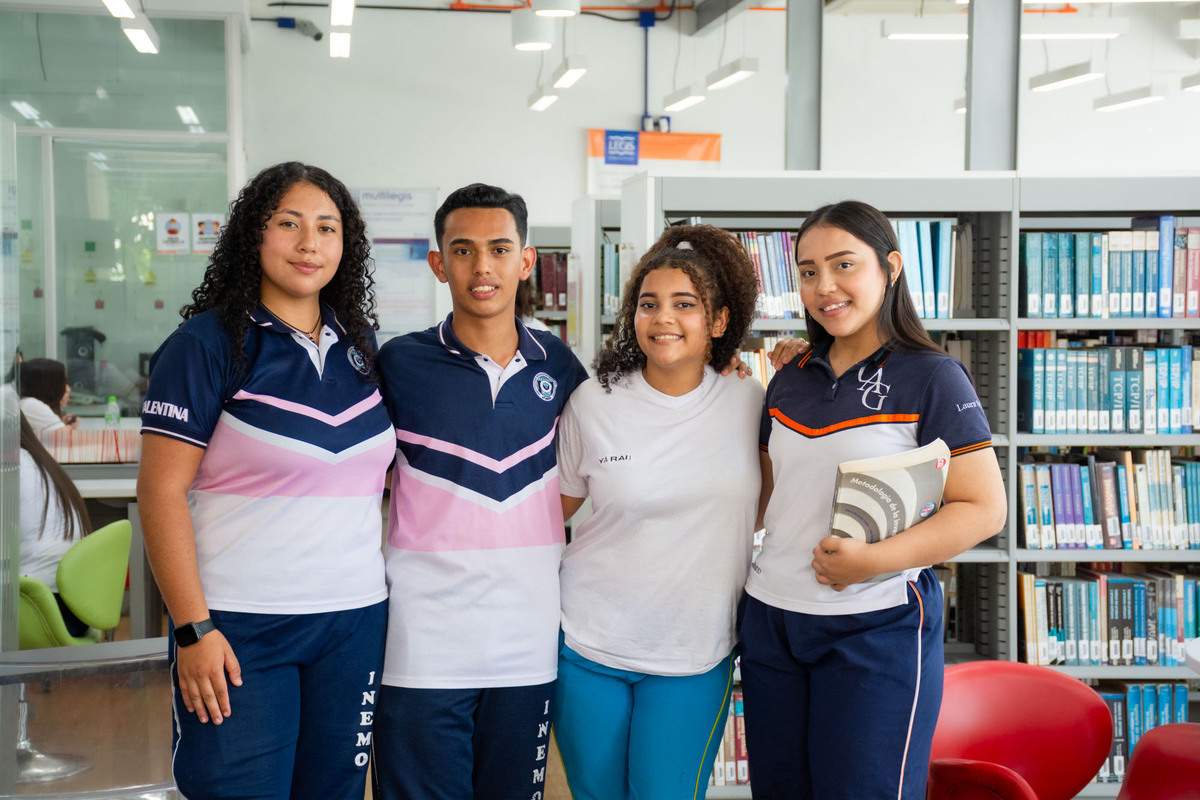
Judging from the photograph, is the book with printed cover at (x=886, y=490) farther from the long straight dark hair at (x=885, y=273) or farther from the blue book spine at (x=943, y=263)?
the blue book spine at (x=943, y=263)

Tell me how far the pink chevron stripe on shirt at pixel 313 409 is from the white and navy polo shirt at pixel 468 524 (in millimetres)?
138

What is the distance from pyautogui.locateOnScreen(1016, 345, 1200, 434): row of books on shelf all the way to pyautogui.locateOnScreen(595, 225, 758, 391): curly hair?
179cm

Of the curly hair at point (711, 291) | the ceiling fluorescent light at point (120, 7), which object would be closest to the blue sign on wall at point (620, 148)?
the ceiling fluorescent light at point (120, 7)

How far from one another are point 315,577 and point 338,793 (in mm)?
411

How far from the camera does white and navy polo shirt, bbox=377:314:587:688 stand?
7.00 feet

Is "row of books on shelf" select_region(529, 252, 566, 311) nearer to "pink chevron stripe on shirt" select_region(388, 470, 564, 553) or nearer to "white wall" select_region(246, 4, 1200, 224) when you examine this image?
"white wall" select_region(246, 4, 1200, 224)

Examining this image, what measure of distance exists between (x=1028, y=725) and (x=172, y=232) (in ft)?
21.9

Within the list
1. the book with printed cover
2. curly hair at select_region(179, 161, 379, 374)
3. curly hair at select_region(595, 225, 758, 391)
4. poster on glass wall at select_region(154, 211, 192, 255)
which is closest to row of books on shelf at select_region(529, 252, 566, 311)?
poster on glass wall at select_region(154, 211, 192, 255)

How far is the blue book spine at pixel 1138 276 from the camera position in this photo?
12.4 ft

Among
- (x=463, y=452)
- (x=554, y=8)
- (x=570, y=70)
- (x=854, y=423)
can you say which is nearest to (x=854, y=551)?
(x=854, y=423)

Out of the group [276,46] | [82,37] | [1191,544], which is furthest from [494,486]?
[276,46]

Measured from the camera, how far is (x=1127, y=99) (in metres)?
11.0

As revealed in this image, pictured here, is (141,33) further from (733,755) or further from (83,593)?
(733,755)

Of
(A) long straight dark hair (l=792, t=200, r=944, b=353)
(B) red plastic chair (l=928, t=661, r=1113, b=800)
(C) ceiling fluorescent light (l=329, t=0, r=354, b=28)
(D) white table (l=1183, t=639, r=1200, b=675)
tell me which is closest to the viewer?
(A) long straight dark hair (l=792, t=200, r=944, b=353)
